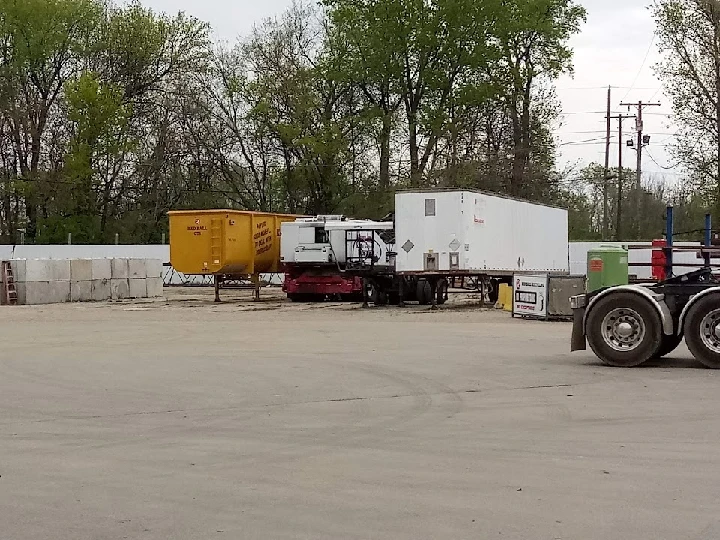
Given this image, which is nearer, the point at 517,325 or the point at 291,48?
the point at 517,325

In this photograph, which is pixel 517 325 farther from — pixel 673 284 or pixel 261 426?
pixel 261 426

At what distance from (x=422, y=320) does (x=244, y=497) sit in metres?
19.4

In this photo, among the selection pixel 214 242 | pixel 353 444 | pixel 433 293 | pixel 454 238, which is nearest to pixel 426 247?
pixel 454 238

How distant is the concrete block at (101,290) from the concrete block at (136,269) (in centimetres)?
107

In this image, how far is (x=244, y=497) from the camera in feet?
25.0

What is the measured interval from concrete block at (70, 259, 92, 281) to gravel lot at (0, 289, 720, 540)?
18.7m

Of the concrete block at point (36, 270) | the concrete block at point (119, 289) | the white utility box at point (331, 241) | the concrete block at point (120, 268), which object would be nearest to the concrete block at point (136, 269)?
the concrete block at point (120, 268)

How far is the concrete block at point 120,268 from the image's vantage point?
1512 inches

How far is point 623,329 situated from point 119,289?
26.1 meters

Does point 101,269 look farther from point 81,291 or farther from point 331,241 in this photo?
point 331,241

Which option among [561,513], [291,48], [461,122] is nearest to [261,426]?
[561,513]

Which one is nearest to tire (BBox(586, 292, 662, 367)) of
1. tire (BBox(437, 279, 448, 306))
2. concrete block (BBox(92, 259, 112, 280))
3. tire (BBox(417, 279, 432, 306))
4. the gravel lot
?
the gravel lot

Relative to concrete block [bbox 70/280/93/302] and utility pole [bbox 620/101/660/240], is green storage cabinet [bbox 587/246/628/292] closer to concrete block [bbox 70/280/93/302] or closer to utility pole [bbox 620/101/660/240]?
concrete block [bbox 70/280/93/302]

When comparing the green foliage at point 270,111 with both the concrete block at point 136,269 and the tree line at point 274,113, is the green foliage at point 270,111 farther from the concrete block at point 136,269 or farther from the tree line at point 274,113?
the concrete block at point 136,269
